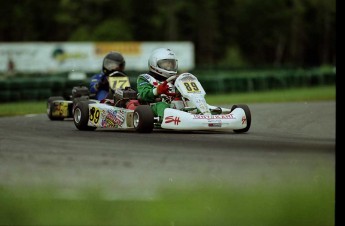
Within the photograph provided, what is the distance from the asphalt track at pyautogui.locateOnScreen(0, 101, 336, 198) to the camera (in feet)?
14.7

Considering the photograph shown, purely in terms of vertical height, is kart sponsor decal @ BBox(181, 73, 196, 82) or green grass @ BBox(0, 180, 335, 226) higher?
kart sponsor decal @ BBox(181, 73, 196, 82)

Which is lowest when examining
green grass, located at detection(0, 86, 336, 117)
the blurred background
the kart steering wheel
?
green grass, located at detection(0, 86, 336, 117)

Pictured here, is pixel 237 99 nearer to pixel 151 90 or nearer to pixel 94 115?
pixel 94 115

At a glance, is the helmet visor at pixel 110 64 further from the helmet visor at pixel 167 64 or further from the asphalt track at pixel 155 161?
the asphalt track at pixel 155 161

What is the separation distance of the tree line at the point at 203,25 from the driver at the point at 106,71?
11.4m

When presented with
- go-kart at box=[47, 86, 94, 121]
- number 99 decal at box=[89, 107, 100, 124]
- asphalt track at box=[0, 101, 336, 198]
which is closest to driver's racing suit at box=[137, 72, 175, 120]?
number 99 decal at box=[89, 107, 100, 124]

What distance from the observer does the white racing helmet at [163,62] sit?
838cm

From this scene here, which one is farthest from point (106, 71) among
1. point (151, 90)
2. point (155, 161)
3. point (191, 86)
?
point (155, 161)

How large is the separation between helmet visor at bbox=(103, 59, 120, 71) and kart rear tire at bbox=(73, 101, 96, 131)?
877 millimetres

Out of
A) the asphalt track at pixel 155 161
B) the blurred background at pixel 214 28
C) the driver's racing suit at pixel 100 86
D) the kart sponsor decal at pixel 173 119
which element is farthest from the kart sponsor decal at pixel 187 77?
the blurred background at pixel 214 28

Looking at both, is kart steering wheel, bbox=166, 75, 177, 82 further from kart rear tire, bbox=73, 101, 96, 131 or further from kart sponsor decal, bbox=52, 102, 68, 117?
kart sponsor decal, bbox=52, 102, 68, 117

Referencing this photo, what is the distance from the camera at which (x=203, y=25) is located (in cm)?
3934

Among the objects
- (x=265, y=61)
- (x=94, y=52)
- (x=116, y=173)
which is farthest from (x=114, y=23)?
(x=116, y=173)

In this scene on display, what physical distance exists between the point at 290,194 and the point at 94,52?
40962 millimetres
